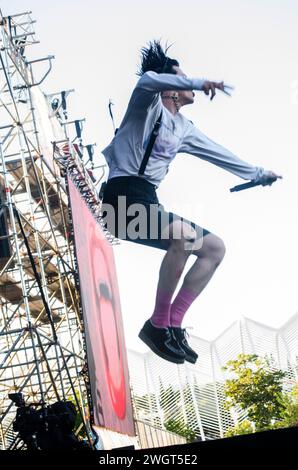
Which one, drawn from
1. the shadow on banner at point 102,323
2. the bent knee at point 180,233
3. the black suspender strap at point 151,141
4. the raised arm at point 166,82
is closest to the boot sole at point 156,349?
the bent knee at point 180,233

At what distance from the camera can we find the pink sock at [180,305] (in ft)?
13.9

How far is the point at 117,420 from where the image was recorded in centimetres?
700

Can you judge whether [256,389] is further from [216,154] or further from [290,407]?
[216,154]

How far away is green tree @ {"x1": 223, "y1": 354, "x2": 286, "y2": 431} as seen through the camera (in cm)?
647

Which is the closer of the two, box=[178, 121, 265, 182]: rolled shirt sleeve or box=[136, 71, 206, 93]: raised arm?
box=[136, 71, 206, 93]: raised arm

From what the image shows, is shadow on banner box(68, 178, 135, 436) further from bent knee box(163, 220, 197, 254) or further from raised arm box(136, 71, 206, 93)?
raised arm box(136, 71, 206, 93)

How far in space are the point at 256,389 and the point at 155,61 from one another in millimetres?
3218

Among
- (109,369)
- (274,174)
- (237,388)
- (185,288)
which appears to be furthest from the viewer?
(109,369)

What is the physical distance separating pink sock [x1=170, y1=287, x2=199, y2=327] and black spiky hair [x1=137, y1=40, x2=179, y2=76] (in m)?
1.40

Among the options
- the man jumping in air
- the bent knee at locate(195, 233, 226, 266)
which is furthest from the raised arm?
the bent knee at locate(195, 233, 226, 266)

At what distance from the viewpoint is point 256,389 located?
6684 mm
